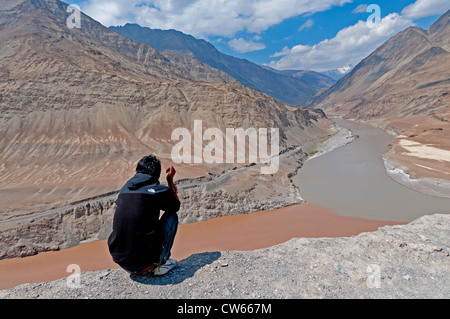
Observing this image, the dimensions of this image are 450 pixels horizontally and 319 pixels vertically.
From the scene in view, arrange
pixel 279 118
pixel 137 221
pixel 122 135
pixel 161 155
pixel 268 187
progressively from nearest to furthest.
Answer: pixel 137 221
pixel 268 187
pixel 161 155
pixel 122 135
pixel 279 118

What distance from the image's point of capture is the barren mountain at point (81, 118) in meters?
25.3

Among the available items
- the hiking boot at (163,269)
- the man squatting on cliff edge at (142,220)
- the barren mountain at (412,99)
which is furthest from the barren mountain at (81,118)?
the man squatting on cliff edge at (142,220)

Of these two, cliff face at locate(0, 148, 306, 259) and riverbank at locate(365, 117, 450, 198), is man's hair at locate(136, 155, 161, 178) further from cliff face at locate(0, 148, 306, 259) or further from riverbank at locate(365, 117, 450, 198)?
riverbank at locate(365, 117, 450, 198)

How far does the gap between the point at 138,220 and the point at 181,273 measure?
1.84m

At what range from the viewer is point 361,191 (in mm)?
24422

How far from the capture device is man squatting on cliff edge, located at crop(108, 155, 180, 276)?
13.3ft

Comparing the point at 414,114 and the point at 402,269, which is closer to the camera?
the point at 402,269

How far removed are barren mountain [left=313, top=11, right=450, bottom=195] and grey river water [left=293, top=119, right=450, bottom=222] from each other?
3842 mm

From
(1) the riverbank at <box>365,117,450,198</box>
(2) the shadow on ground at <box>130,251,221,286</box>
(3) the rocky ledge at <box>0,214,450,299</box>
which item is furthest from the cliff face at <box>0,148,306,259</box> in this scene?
(2) the shadow on ground at <box>130,251,221,286</box>

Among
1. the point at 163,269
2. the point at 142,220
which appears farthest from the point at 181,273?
the point at 142,220

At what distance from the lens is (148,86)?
43844 mm
